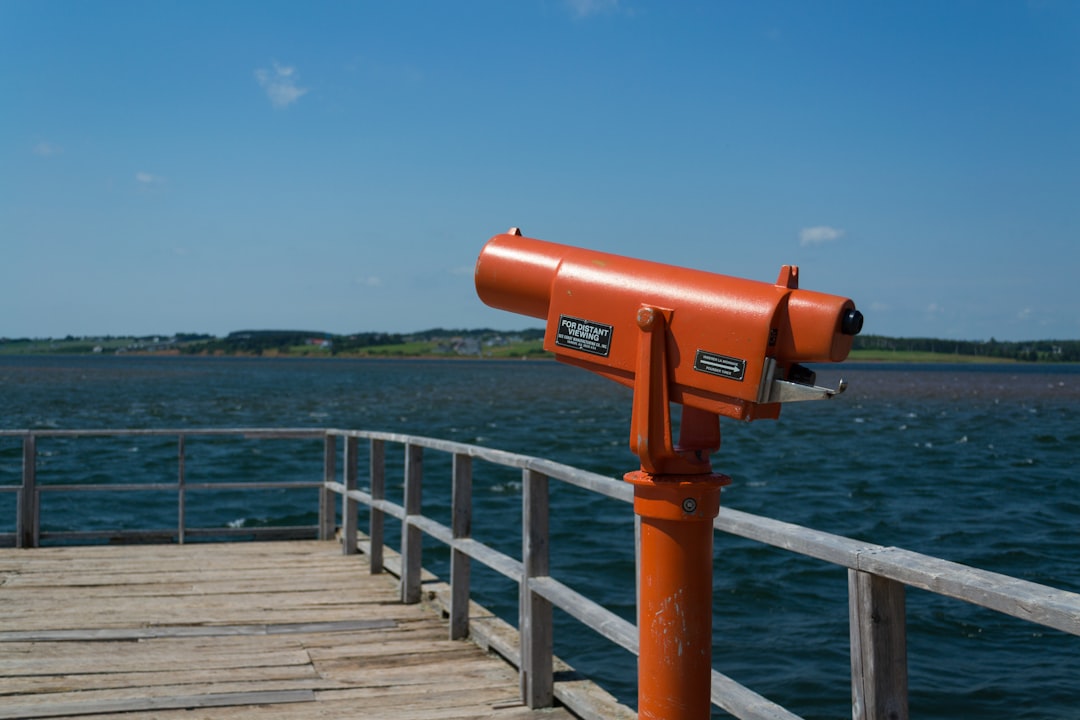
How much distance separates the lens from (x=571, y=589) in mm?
5043

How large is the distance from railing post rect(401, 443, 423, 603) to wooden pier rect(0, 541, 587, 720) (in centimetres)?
12

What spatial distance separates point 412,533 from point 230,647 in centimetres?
121

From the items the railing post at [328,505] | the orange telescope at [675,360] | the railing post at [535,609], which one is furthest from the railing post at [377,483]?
the orange telescope at [675,360]

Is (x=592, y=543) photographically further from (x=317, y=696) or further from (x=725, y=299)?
(x=725, y=299)

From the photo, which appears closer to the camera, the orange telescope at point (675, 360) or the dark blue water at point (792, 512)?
the orange telescope at point (675, 360)

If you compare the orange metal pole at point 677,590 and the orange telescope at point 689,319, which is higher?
the orange telescope at point 689,319

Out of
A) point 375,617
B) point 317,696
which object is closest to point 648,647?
point 317,696

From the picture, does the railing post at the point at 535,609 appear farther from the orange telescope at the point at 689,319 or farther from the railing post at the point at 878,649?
the railing post at the point at 878,649

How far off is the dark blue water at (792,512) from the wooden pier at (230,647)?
2563 millimetres

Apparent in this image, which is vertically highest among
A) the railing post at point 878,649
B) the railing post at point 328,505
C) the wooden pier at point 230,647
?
the railing post at point 878,649

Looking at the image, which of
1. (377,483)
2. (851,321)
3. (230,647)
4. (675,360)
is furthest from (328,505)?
(851,321)

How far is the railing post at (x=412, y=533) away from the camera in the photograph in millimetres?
5773

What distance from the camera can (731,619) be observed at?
9.71 meters

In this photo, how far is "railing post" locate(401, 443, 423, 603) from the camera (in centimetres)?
577
